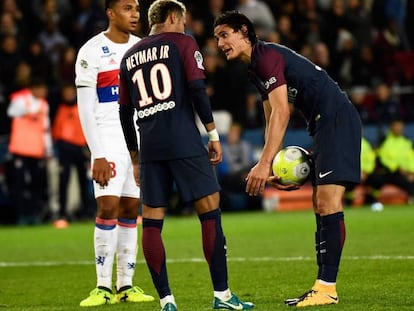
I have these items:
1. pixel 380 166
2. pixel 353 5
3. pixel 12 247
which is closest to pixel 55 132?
pixel 12 247

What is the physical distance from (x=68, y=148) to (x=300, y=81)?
34.8ft

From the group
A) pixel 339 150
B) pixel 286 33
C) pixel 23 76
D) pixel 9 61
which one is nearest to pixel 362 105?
pixel 286 33

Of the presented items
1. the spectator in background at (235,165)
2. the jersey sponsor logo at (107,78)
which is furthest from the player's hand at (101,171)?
the spectator in background at (235,165)

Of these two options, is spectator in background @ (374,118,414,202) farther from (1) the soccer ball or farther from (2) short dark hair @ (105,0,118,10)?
(1) the soccer ball

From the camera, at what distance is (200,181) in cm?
778

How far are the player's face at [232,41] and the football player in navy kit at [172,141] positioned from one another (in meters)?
0.33

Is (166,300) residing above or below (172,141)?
below

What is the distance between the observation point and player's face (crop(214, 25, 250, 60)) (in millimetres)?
8078

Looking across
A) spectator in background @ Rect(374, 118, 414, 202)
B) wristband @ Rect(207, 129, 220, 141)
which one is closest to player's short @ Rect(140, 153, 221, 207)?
wristband @ Rect(207, 129, 220, 141)

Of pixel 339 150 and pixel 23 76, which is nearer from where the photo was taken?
pixel 339 150

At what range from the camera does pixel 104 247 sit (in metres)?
9.07

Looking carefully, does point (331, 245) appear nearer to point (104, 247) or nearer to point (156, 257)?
point (156, 257)

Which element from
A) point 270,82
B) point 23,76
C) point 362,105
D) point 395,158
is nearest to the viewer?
point 270,82

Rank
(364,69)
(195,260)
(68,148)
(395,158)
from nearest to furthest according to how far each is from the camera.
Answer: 1. (195,260)
2. (68,148)
3. (395,158)
4. (364,69)
